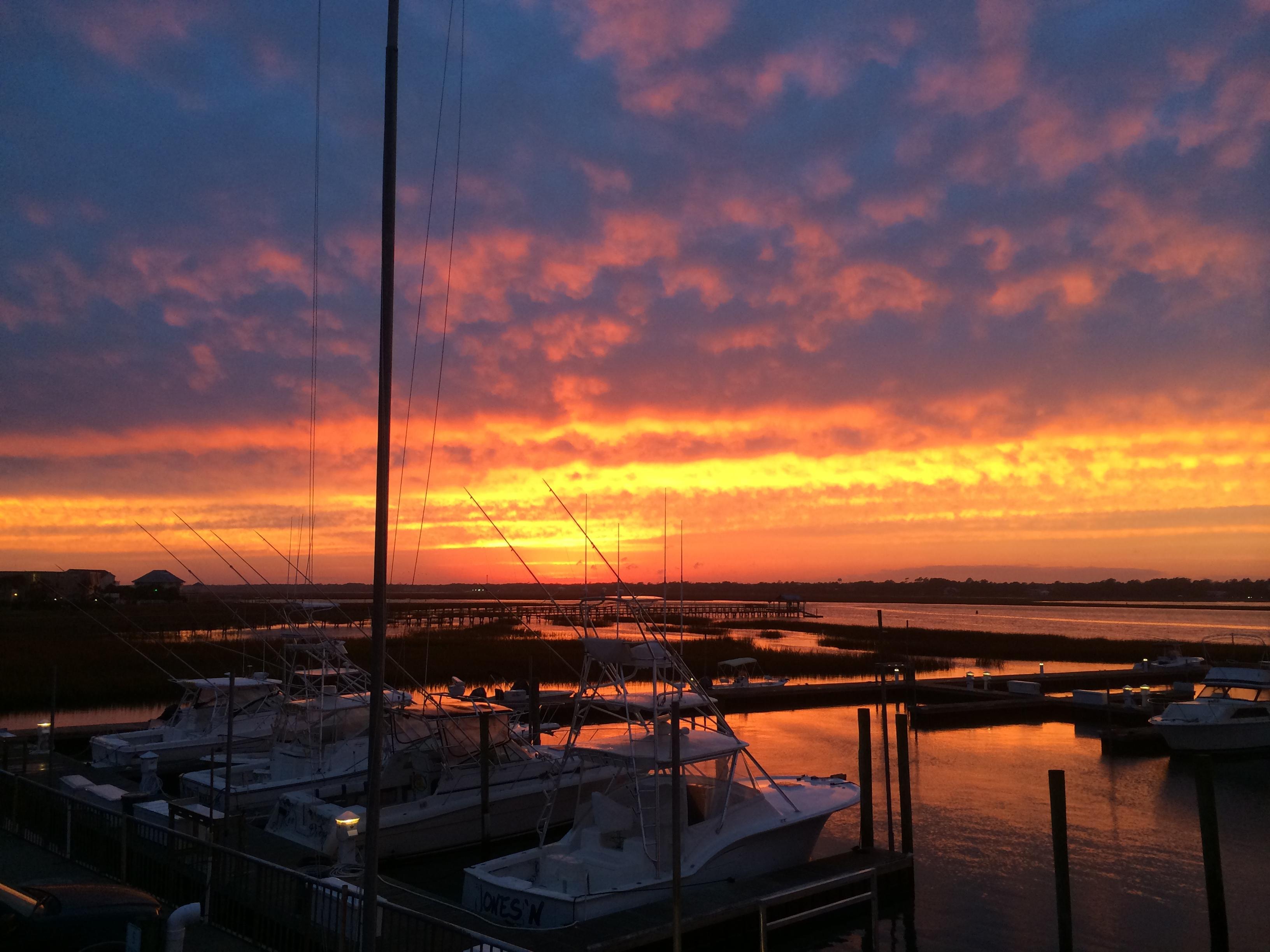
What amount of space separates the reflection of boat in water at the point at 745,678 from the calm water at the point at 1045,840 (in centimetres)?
776

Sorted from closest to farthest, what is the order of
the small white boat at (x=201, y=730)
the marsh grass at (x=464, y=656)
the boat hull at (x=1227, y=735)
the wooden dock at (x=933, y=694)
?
1. the small white boat at (x=201, y=730)
2. the boat hull at (x=1227, y=735)
3. the marsh grass at (x=464, y=656)
4. the wooden dock at (x=933, y=694)

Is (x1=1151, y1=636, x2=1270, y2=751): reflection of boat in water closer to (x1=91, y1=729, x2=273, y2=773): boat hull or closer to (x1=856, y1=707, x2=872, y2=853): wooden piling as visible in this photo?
(x1=856, y1=707, x2=872, y2=853): wooden piling

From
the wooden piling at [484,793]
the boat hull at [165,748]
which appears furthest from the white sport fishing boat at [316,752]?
the wooden piling at [484,793]

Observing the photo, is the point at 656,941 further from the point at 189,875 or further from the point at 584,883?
the point at 189,875

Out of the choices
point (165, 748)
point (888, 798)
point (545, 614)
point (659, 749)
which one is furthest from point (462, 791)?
point (545, 614)

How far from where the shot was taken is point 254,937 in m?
10.7

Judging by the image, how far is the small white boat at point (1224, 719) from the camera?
32062 mm

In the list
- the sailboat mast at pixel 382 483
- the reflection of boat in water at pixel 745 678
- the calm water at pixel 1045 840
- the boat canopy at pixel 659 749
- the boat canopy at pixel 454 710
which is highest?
the sailboat mast at pixel 382 483

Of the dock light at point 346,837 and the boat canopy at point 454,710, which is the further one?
the boat canopy at point 454,710

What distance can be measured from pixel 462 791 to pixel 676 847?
10.0m

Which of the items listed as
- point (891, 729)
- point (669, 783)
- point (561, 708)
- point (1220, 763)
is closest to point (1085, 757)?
point (1220, 763)

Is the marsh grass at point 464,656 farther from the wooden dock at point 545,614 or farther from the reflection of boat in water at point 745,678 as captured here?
the wooden dock at point 545,614

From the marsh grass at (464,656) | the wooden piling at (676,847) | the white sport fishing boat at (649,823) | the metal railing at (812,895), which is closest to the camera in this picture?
the wooden piling at (676,847)

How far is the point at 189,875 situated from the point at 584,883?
5.69 m
